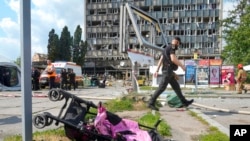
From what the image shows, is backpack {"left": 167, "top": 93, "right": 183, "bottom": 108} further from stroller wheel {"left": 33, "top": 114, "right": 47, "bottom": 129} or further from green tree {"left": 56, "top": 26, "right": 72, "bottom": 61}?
green tree {"left": 56, "top": 26, "right": 72, "bottom": 61}

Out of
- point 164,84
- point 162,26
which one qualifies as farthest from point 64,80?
point 162,26

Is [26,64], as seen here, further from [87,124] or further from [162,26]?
[162,26]

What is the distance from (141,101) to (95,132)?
6.72 meters

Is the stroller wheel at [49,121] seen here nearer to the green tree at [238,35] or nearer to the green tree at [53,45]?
the green tree at [238,35]

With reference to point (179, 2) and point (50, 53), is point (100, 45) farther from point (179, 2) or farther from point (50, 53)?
point (179, 2)

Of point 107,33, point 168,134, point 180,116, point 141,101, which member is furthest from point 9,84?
point 107,33

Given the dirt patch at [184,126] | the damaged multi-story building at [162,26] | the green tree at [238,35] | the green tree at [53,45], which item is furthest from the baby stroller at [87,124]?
the green tree at [53,45]

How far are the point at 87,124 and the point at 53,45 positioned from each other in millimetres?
83119

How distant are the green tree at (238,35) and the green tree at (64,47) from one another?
4647cm

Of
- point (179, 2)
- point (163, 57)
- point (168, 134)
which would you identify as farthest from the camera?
point (179, 2)

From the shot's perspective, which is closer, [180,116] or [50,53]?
[180,116]

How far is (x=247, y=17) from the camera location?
1678 inches

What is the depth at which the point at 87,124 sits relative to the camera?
464cm

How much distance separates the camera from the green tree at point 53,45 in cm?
8575
